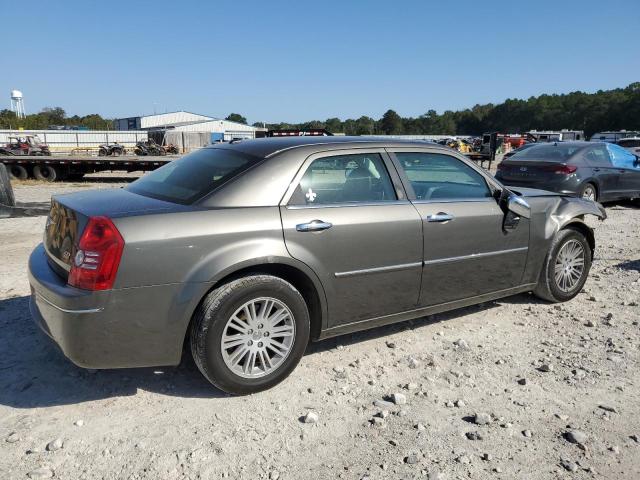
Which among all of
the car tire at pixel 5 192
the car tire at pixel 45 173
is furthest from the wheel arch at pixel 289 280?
the car tire at pixel 45 173

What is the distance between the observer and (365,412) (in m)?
3.01

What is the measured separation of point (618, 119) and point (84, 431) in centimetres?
11865

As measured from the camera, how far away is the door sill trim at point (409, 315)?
3.54 m

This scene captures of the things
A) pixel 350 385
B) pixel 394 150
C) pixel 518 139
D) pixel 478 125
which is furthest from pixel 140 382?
pixel 478 125

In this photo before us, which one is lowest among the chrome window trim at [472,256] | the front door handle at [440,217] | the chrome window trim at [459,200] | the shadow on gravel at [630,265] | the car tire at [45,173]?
the shadow on gravel at [630,265]

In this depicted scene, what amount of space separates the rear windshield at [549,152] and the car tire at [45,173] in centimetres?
1868

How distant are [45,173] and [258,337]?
21716 millimetres

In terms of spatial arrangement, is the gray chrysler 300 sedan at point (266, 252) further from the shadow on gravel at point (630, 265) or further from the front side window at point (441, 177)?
the shadow on gravel at point (630, 265)

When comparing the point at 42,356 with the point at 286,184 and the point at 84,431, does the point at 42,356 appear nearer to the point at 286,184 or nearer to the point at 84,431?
the point at 84,431

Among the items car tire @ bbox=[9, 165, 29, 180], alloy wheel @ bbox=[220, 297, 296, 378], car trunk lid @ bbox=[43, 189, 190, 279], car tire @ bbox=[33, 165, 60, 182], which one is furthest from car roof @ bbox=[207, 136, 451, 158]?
car tire @ bbox=[9, 165, 29, 180]

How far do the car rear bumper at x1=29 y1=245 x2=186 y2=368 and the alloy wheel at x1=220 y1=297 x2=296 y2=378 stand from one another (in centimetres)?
31

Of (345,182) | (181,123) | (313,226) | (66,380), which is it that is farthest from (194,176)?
(181,123)

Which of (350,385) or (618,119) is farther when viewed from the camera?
(618,119)

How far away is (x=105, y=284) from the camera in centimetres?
274
